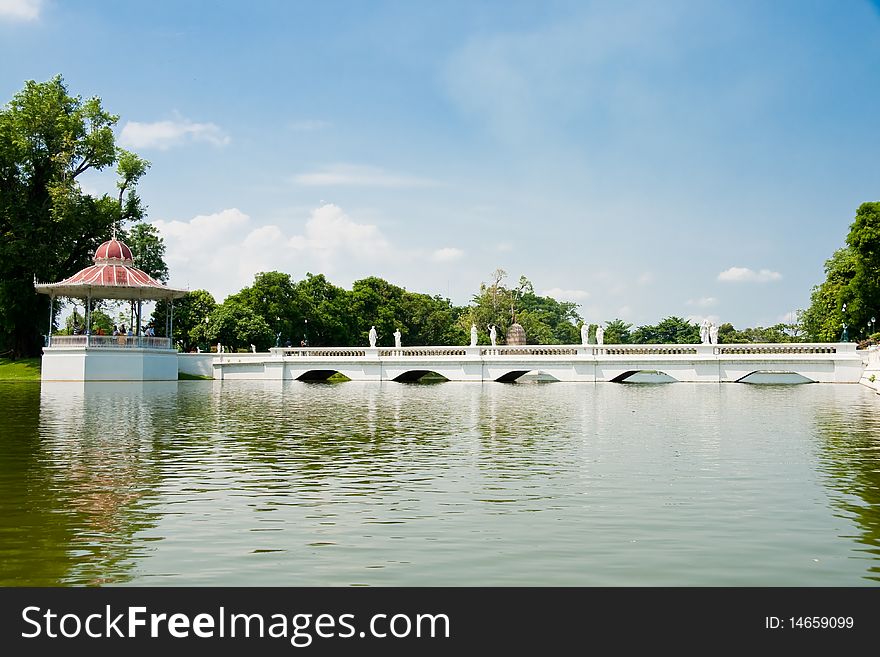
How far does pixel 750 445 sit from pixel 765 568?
10.0m

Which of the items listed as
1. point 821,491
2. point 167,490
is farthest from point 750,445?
point 167,490

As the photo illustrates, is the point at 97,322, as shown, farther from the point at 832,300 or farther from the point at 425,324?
the point at 832,300

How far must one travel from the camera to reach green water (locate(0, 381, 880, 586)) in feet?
25.6

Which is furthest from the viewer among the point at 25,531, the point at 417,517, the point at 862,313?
the point at 862,313

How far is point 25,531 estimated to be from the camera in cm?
930

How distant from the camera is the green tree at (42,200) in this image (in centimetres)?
5541

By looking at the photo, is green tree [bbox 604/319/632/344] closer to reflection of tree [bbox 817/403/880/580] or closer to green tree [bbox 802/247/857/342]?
green tree [bbox 802/247/857/342]

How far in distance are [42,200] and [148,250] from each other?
10.5 m

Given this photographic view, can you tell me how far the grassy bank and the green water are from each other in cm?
3693

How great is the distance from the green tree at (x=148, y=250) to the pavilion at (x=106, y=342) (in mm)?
13259

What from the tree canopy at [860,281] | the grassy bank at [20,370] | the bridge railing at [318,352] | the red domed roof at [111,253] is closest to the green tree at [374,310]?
the bridge railing at [318,352]

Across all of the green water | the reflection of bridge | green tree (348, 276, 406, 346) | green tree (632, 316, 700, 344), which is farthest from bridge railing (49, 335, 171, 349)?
green tree (632, 316, 700, 344)

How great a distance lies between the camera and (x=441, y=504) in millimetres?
10953
